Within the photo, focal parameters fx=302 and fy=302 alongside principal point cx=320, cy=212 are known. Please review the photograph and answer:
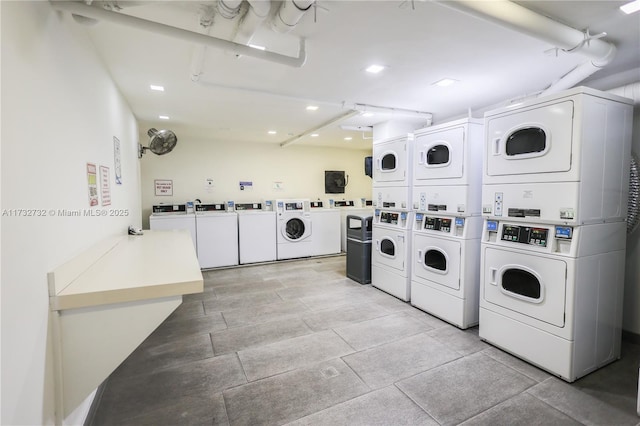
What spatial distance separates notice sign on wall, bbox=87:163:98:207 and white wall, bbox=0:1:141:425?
0.09 metres

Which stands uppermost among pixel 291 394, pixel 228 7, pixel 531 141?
pixel 228 7

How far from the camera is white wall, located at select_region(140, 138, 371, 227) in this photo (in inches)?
234

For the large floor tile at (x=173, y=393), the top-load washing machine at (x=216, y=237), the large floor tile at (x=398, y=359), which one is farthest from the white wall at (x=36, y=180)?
the top-load washing machine at (x=216, y=237)

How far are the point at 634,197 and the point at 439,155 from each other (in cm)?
166

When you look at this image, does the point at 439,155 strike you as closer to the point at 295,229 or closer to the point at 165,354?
the point at 165,354

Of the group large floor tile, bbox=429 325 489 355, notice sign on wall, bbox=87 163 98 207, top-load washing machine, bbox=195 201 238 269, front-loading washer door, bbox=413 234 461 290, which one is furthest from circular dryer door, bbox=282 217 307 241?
notice sign on wall, bbox=87 163 98 207

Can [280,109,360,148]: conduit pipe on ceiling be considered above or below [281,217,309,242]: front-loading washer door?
above

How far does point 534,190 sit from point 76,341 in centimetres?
307

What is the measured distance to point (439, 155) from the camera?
130 inches

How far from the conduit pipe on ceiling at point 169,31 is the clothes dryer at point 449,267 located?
2177mm

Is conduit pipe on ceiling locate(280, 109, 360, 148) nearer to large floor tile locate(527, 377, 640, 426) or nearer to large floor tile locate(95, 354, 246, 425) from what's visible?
large floor tile locate(95, 354, 246, 425)

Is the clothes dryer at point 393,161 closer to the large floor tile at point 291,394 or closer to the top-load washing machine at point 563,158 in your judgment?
the top-load washing machine at point 563,158

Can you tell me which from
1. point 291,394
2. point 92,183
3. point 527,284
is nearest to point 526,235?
point 527,284

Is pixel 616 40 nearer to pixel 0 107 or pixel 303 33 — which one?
pixel 303 33
